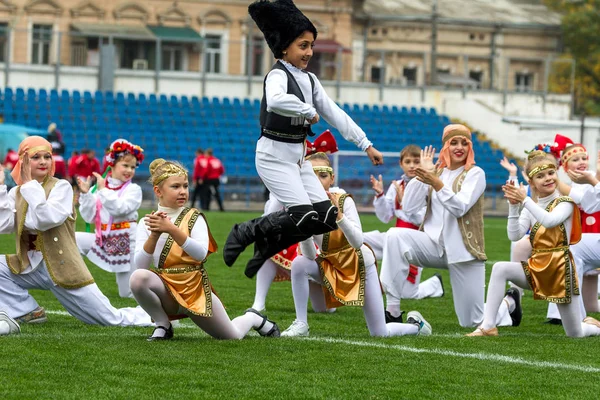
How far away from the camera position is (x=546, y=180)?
848 cm

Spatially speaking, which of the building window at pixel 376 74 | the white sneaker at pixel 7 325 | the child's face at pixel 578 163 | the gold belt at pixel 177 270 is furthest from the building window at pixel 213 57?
the gold belt at pixel 177 270

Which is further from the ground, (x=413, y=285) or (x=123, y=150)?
(x=123, y=150)

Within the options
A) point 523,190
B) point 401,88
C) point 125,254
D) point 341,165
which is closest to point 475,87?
point 401,88

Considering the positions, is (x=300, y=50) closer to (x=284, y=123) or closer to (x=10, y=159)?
(x=284, y=123)

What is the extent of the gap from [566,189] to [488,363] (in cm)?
277

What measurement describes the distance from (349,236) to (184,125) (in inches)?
1006

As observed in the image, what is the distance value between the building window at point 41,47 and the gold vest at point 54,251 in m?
24.4

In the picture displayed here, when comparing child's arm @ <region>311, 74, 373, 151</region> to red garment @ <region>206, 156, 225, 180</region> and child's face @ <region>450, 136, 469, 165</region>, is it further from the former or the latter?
red garment @ <region>206, 156, 225, 180</region>

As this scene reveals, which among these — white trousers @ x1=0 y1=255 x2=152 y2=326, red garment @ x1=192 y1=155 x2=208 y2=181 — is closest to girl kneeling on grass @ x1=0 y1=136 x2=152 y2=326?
white trousers @ x1=0 y1=255 x2=152 y2=326

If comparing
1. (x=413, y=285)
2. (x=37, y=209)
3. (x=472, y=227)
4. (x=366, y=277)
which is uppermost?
(x=37, y=209)

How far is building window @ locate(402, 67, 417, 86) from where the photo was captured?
126 ft

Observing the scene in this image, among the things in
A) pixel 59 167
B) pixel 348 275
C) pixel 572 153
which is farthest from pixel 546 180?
pixel 59 167

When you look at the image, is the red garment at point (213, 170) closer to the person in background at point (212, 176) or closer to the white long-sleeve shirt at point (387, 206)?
the person in background at point (212, 176)

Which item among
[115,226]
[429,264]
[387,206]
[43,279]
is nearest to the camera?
[43,279]
